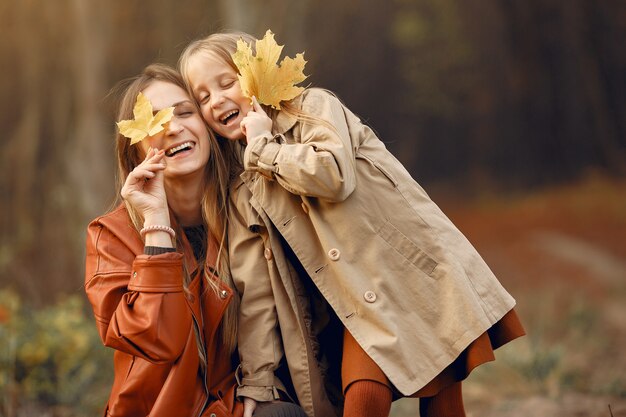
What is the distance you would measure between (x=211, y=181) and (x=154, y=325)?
2.07 feet

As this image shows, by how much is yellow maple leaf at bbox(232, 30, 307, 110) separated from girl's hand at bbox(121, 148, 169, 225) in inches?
14.9

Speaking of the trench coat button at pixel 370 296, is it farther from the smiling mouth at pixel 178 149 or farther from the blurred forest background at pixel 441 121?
the blurred forest background at pixel 441 121

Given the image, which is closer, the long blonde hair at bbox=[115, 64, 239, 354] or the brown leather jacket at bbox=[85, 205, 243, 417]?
the brown leather jacket at bbox=[85, 205, 243, 417]

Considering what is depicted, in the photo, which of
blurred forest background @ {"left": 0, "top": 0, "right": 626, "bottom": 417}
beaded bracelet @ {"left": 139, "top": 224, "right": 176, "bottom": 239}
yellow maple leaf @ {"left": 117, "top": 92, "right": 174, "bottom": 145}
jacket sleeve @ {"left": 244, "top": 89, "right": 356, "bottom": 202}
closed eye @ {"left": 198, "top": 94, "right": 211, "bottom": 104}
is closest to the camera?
jacket sleeve @ {"left": 244, "top": 89, "right": 356, "bottom": 202}

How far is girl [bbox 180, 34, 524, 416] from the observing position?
287 cm

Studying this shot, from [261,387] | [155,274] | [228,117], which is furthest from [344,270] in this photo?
[228,117]

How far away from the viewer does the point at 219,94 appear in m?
3.14

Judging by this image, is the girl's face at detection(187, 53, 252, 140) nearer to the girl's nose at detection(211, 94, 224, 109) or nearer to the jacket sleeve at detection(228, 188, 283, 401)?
the girl's nose at detection(211, 94, 224, 109)

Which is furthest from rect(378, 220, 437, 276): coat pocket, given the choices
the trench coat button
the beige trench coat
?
the trench coat button

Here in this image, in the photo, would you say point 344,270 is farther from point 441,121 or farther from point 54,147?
point 441,121

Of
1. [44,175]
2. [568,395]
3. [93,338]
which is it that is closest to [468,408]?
[568,395]

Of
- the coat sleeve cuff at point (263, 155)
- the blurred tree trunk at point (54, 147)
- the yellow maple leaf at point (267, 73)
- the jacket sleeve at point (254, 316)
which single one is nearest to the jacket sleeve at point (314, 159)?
the coat sleeve cuff at point (263, 155)

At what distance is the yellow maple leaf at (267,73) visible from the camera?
3010 mm

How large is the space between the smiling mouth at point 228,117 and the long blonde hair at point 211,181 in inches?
2.8
